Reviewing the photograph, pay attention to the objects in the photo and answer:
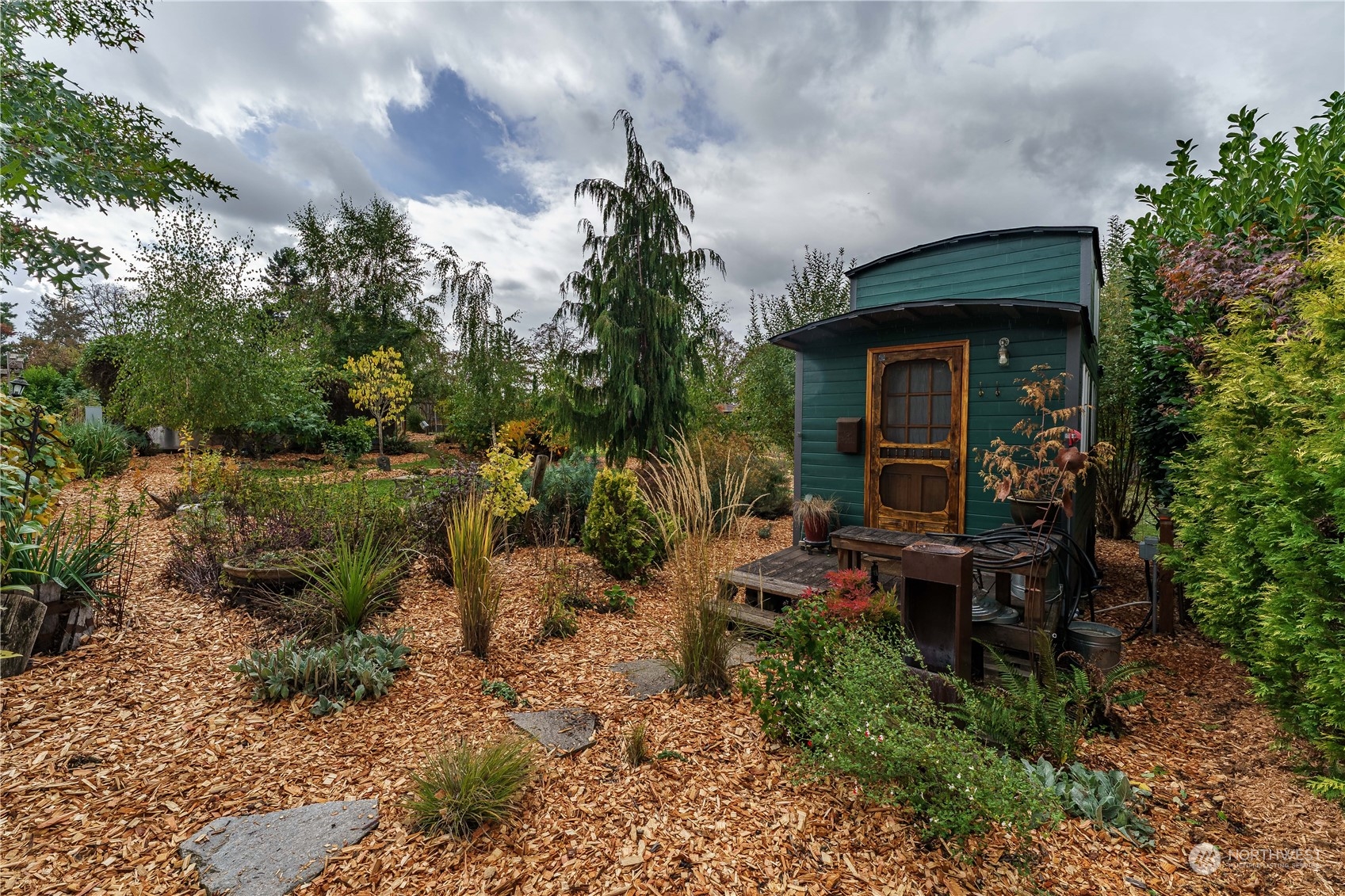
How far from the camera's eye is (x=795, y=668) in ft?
7.49

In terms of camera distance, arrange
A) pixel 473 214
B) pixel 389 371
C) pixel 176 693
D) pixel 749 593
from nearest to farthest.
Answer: pixel 176 693 → pixel 749 593 → pixel 473 214 → pixel 389 371

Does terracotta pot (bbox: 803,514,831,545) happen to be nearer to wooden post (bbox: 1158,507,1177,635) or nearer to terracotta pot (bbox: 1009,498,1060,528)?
terracotta pot (bbox: 1009,498,1060,528)

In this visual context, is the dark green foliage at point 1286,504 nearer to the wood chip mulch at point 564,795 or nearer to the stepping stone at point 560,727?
the wood chip mulch at point 564,795

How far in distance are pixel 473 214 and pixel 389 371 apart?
6.60m

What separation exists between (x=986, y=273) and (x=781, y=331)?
4.93 meters

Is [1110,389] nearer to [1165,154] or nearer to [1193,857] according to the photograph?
[1165,154]

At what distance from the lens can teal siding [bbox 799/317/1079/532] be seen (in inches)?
167

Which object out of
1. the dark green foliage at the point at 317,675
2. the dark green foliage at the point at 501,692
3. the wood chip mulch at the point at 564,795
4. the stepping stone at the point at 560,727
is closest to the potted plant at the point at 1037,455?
the wood chip mulch at the point at 564,795

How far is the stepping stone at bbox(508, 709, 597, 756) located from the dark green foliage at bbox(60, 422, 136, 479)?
7.88 m

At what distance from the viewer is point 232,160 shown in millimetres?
5309

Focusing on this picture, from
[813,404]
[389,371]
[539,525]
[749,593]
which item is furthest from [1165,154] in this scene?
[389,371]

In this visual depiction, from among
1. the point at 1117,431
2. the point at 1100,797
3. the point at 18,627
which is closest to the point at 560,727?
the point at 1100,797

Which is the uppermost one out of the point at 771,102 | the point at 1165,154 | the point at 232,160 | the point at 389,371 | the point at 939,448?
the point at 771,102

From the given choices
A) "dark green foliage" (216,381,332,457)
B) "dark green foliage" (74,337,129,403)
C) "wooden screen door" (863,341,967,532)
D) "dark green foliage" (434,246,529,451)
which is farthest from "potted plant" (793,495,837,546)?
"dark green foliage" (74,337,129,403)
